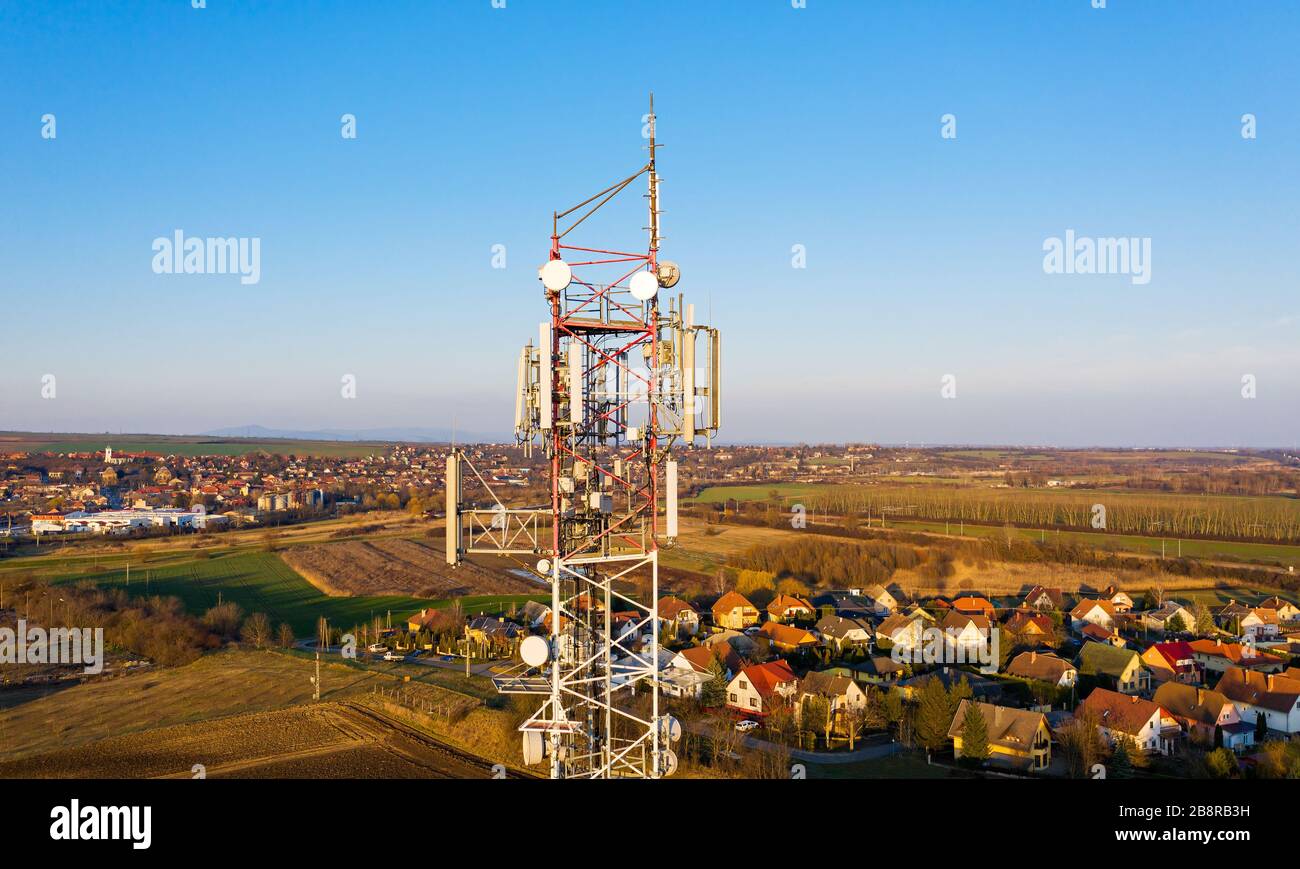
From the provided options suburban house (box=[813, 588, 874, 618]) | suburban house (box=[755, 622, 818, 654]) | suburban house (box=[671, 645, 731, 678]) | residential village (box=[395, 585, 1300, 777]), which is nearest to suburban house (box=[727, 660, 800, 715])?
residential village (box=[395, 585, 1300, 777])

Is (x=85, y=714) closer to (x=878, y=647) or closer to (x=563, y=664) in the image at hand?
(x=563, y=664)

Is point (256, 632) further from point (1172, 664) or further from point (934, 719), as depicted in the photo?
point (1172, 664)

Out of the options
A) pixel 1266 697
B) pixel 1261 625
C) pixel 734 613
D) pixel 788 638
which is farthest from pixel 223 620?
pixel 1261 625

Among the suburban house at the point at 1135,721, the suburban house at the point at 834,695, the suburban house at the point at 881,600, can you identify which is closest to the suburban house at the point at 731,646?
the suburban house at the point at 834,695

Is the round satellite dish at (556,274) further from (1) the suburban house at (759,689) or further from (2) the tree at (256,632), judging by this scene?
(2) the tree at (256,632)

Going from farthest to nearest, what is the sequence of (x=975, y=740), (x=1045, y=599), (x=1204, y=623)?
(x=1045, y=599) < (x=1204, y=623) < (x=975, y=740)
